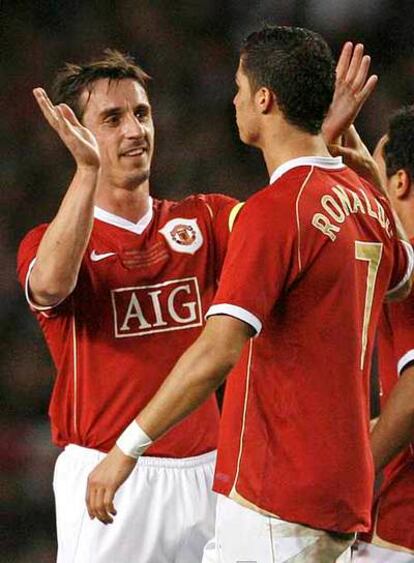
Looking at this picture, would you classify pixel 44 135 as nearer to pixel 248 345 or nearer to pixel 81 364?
pixel 81 364

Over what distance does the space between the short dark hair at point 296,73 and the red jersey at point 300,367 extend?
147 millimetres

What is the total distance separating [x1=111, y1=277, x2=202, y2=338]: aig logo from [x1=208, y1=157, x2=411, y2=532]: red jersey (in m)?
0.74

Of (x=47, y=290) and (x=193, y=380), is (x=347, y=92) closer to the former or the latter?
(x=47, y=290)

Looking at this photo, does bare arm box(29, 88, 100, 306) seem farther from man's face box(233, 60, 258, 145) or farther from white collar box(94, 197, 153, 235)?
man's face box(233, 60, 258, 145)

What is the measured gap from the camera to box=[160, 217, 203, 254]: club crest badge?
147 inches

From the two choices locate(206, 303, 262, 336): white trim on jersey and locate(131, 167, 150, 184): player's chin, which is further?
locate(131, 167, 150, 184): player's chin

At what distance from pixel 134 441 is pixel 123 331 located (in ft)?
2.70

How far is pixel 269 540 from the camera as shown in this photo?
2.87 metres

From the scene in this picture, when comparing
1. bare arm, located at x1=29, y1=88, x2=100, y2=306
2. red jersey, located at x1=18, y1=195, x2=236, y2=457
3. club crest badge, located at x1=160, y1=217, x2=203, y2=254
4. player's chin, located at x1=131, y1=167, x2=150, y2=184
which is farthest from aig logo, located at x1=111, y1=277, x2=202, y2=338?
player's chin, located at x1=131, y1=167, x2=150, y2=184

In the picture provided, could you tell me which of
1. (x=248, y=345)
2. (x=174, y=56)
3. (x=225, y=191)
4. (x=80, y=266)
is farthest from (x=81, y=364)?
(x=174, y=56)

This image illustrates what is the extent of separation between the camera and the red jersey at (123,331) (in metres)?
3.63

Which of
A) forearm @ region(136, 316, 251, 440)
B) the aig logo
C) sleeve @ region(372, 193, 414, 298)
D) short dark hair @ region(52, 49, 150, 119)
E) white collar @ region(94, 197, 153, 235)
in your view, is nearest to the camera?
forearm @ region(136, 316, 251, 440)

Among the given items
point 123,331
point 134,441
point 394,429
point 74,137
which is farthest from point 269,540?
point 74,137

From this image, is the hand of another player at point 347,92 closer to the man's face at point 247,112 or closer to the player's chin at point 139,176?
the man's face at point 247,112
